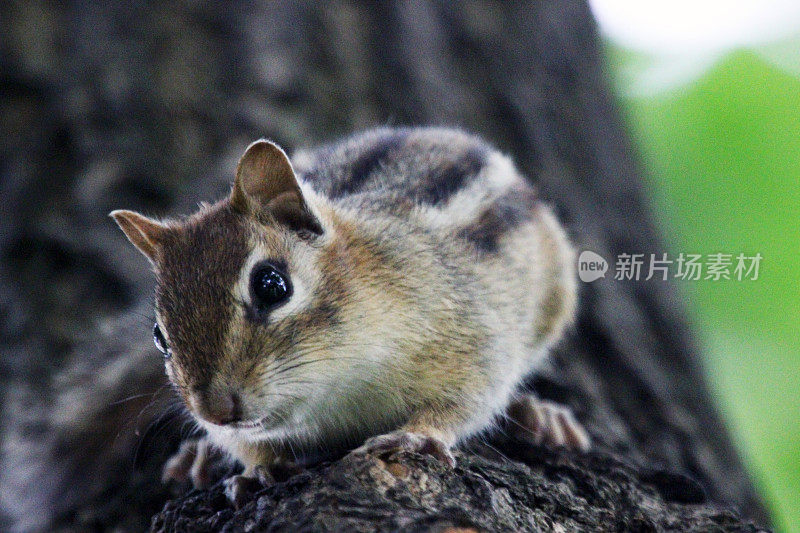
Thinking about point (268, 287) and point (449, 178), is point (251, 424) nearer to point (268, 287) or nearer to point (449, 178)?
point (268, 287)

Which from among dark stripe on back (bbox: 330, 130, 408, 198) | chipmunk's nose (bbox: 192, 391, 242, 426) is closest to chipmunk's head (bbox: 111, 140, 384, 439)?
chipmunk's nose (bbox: 192, 391, 242, 426)

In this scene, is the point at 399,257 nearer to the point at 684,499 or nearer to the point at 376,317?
the point at 376,317

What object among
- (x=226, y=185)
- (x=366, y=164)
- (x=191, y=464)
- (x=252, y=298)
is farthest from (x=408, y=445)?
(x=226, y=185)

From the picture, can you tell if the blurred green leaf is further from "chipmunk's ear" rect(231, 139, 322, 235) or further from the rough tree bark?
"chipmunk's ear" rect(231, 139, 322, 235)

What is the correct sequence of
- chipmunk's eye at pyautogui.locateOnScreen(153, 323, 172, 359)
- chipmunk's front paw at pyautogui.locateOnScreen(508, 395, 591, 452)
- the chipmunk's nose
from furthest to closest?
chipmunk's front paw at pyautogui.locateOnScreen(508, 395, 591, 452)
chipmunk's eye at pyautogui.locateOnScreen(153, 323, 172, 359)
the chipmunk's nose

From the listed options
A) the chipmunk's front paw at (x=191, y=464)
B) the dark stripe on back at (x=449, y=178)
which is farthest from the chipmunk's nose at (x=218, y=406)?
the dark stripe on back at (x=449, y=178)

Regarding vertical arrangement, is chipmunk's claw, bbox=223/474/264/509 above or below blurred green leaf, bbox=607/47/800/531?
below

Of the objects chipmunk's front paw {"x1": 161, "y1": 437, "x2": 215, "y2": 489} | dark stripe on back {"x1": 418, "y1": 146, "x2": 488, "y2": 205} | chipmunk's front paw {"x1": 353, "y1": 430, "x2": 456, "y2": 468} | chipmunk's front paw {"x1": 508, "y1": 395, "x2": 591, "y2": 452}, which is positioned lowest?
chipmunk's front paw {"x1": 353, "y1": 430, "x2": 456, "y2": 468}
